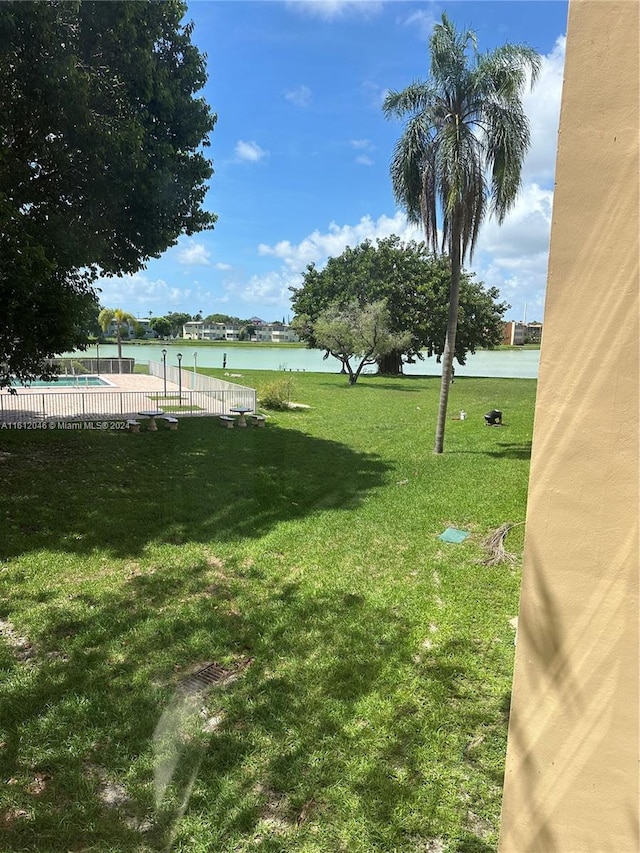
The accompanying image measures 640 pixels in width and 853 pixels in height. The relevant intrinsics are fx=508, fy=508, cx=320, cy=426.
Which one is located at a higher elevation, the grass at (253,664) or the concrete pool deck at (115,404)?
the concrete pool deck at (115,404)

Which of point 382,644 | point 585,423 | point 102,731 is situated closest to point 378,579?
point 382,644

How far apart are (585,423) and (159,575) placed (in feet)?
14.5

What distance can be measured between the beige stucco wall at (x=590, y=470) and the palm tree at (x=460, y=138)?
28.0ft

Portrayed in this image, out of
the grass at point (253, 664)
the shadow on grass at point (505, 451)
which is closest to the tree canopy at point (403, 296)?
the shadow on grass at point (505, 451)

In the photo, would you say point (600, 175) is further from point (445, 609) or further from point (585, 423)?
point (445, 609)

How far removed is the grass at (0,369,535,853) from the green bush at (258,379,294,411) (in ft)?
30.1

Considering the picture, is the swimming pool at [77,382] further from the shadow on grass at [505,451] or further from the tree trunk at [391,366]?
the tree trunk at [391,366]

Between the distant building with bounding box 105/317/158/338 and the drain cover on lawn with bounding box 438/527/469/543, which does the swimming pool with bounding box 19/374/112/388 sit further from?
the drain cover on lawn with bounding box 438/527/469/543

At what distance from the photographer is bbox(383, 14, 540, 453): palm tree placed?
8852mm

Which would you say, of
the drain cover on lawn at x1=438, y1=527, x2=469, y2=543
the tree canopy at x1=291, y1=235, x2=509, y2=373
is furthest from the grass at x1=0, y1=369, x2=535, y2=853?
the tree canopy at x1=291, y1=235, x2=509, y2=373

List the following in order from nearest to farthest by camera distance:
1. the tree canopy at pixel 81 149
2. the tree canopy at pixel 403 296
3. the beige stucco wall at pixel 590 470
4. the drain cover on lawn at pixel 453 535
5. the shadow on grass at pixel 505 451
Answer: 1. the beige stucco wall at pixel 590 470
2. the drain cover on lawn at pixel 453 535
3. the tree canopy at pixel 81 149
4. the shadow on grass at pixel 505 451
5. the tree canopy at pixel 403 296

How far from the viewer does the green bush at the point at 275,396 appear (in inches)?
681

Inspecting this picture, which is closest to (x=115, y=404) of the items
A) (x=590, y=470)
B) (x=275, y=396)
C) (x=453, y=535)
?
(x=275, y=396)

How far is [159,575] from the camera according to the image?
4.96m
